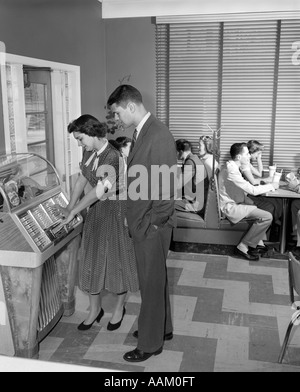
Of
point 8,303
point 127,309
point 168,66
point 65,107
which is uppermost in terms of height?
point 168,66

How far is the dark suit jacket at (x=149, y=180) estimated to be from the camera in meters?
2.64

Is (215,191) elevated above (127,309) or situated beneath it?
elevated above

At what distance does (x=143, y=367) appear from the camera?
288 cm

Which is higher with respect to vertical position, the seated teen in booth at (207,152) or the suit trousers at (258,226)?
the seated teen in booth at (207,152)

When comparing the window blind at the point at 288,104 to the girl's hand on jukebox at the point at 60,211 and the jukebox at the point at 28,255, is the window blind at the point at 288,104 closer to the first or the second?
the jukebox at the point at 28,255

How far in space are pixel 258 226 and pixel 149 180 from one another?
2.46 m

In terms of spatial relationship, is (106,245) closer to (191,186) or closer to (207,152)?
(191,186)

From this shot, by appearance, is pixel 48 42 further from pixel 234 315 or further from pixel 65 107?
pixel 234 315

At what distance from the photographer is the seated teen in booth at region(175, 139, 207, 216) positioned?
197 inches

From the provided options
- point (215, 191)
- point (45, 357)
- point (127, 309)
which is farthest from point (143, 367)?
point (215, 191)

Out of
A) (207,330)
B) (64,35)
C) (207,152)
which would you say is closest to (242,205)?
(207,152)

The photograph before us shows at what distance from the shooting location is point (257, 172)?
237 inches

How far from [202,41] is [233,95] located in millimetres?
828

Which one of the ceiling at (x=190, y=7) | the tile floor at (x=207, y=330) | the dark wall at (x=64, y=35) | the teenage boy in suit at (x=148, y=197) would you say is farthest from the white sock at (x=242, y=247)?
the ceiling at (x=190, y=7)
